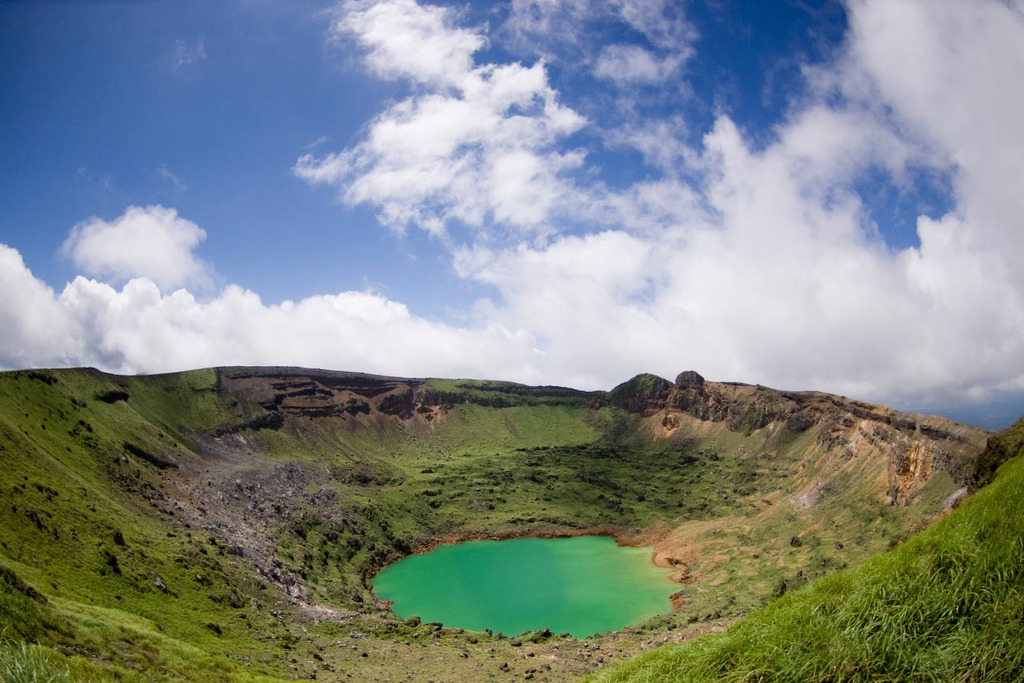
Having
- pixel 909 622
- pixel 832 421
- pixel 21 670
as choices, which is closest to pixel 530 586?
pixel 832 421

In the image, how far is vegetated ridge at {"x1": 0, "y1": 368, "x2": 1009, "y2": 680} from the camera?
3591 centimetres

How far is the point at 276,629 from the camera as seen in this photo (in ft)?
141

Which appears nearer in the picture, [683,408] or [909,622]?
[909,622]

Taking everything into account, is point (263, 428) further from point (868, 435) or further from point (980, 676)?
point (980, 676)

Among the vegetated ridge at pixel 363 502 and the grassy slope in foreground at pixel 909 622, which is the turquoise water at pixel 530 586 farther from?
the grassy slope in foreground at pixel 909 622

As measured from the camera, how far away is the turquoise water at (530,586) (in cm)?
5994

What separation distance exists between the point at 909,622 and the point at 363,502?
90032 mm

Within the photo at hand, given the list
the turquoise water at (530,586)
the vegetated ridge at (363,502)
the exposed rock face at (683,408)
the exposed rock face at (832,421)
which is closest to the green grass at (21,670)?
the vegetated ridge at (363,502)

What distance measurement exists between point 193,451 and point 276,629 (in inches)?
2111

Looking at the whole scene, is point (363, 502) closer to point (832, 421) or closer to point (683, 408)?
point (832, 421)

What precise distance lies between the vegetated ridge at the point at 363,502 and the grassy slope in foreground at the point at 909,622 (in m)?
12.2

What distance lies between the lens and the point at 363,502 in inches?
3531

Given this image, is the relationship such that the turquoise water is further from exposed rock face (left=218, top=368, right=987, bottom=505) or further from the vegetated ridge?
exposed rock face (left=218, top=368, right=987, bottom=505)

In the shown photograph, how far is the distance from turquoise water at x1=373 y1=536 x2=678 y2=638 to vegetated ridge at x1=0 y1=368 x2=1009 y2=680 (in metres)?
3.68
